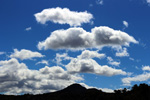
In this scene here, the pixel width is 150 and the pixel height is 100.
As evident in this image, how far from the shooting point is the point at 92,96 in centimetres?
4747

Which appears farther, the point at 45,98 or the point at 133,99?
the point at 45,98

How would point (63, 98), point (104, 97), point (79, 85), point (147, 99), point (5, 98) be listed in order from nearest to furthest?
point (147, 99) → point (104, 97) → point (63, 98) → point (5, 98) → point (79, 85)

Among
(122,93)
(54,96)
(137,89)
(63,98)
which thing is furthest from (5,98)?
(137,89)

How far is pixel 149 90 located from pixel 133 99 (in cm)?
575

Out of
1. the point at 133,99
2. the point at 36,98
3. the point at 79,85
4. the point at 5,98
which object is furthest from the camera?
the point at 79,85

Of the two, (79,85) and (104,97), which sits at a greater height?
(79,85)

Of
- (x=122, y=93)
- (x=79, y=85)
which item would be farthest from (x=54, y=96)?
(x=79, y=85)

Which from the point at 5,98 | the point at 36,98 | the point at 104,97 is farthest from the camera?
the point at 5,98

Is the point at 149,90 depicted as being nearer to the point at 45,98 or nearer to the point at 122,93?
the point at 122,93

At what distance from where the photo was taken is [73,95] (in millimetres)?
57688

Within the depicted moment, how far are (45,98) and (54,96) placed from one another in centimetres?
281

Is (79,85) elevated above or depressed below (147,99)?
above

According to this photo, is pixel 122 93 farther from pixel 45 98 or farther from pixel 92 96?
pixel 45 98

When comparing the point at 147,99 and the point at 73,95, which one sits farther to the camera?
the point at 73,95
